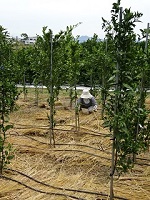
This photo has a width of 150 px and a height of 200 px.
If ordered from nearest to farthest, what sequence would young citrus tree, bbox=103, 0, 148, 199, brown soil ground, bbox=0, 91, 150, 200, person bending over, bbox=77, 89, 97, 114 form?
young citrus tree, bbox=103, 0, 148, 199 → brown soil ground, bbox=0, 91, 150, 200 → person bending over, bbox=77, 89, 97, 114

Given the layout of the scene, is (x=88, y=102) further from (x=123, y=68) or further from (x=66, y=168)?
(x=123, y=68)

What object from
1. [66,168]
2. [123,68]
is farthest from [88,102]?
[123,68]

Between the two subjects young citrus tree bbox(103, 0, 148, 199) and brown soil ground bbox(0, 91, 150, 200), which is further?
brown soil ground bbox(0, 91, 150, 200)

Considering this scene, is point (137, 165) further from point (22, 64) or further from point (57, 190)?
point (22, 64)

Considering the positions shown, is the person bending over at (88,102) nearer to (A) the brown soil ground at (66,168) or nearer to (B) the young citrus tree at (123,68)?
(A) the brown soil ground at (66,168)

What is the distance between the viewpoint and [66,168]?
5391 millimetres

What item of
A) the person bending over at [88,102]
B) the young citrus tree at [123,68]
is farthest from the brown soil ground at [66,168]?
the person bending over at [88,102]

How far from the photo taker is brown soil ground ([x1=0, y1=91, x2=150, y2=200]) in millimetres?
4418

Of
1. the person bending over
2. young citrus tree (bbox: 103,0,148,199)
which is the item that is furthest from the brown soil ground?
the person bending over

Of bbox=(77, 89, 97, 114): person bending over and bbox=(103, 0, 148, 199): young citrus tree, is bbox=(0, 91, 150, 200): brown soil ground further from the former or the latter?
bbox=(77, 89, 97, 114): person bending over

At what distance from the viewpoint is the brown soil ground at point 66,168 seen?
4.42 metres

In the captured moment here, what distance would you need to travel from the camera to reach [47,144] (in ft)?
21.4

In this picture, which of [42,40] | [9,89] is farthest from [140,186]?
[42,40]

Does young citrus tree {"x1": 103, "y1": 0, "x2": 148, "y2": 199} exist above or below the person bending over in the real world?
above
